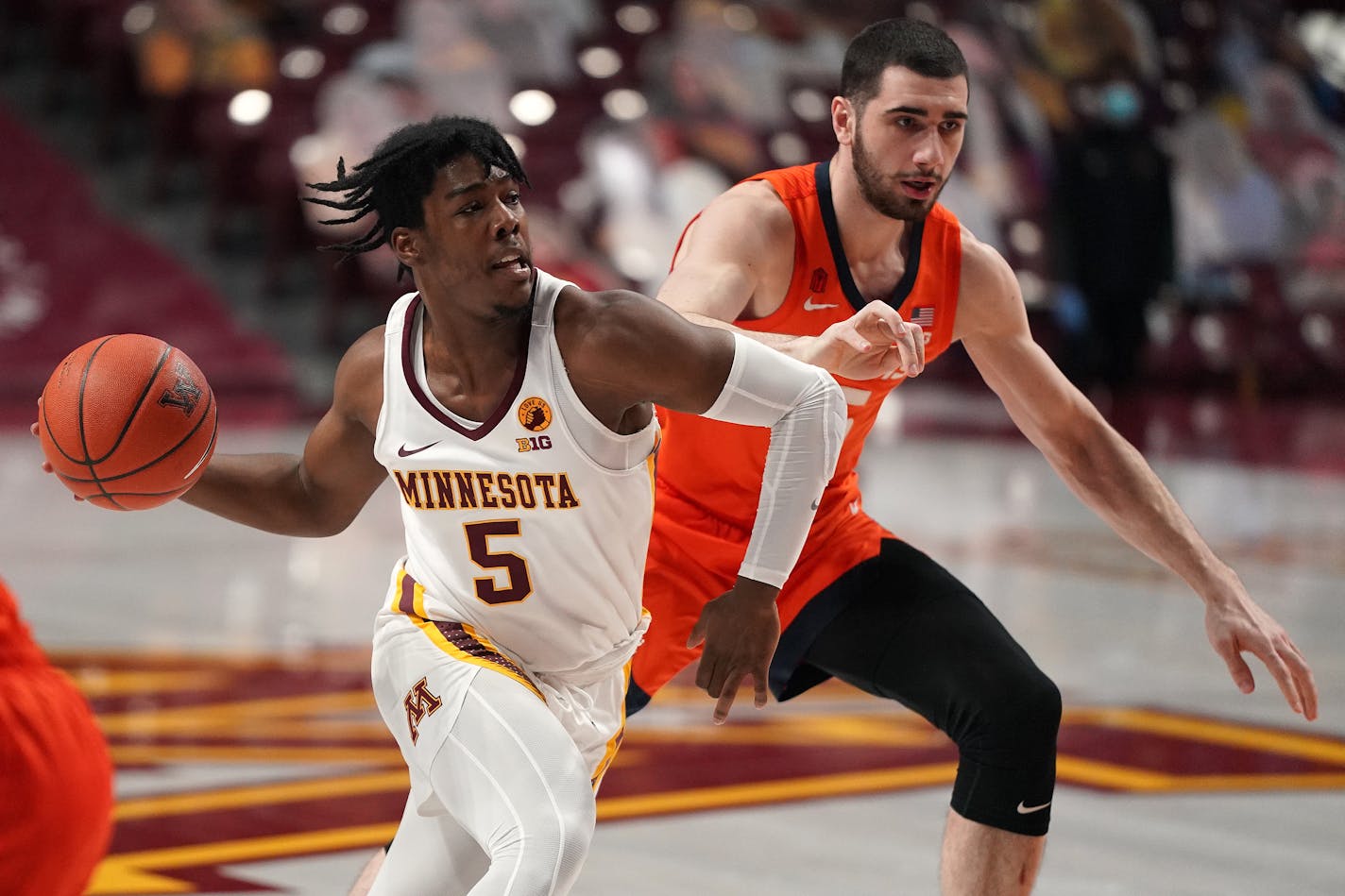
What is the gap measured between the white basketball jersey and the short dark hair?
1027 millimetres

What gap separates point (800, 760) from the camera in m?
5.79

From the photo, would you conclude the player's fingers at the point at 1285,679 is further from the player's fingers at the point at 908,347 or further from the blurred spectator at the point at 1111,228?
the blurred spectator at the point at 1111,228

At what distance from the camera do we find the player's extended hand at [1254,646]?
3854 mm

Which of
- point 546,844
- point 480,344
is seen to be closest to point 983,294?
point 480,344

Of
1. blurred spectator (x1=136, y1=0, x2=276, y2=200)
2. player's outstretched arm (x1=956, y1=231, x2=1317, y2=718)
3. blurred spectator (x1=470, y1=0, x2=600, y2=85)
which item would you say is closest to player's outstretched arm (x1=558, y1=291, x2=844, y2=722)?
player's outstretched arm (x1=956, y1=231, x2=1317, y2=718)

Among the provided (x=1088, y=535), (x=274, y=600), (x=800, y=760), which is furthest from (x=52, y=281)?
(x=800, y=760)

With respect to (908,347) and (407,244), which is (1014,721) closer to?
(908,347)

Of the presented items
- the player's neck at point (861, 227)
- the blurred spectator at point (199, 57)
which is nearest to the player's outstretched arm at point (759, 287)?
the player's neck at point (861, 227)

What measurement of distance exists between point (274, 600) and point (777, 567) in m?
5.08

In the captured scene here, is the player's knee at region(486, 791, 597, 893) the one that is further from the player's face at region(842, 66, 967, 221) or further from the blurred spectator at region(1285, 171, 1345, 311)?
the blurred spectator at region(1285, 171, 1345, 311)

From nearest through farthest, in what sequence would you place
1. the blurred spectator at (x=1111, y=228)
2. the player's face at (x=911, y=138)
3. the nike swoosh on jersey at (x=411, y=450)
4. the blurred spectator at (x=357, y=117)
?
the nike swoosh on jersey at (x=411, y=450), the player's face at (x=911, y=138), the blurred spectator at (x=357, y=117), the blurred spectator at (x=1111, y=228)

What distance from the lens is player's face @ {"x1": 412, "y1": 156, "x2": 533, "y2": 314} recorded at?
Answer: 3301 mm

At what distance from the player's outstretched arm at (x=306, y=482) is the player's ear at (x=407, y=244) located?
254 mm

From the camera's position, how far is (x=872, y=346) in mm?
3492
